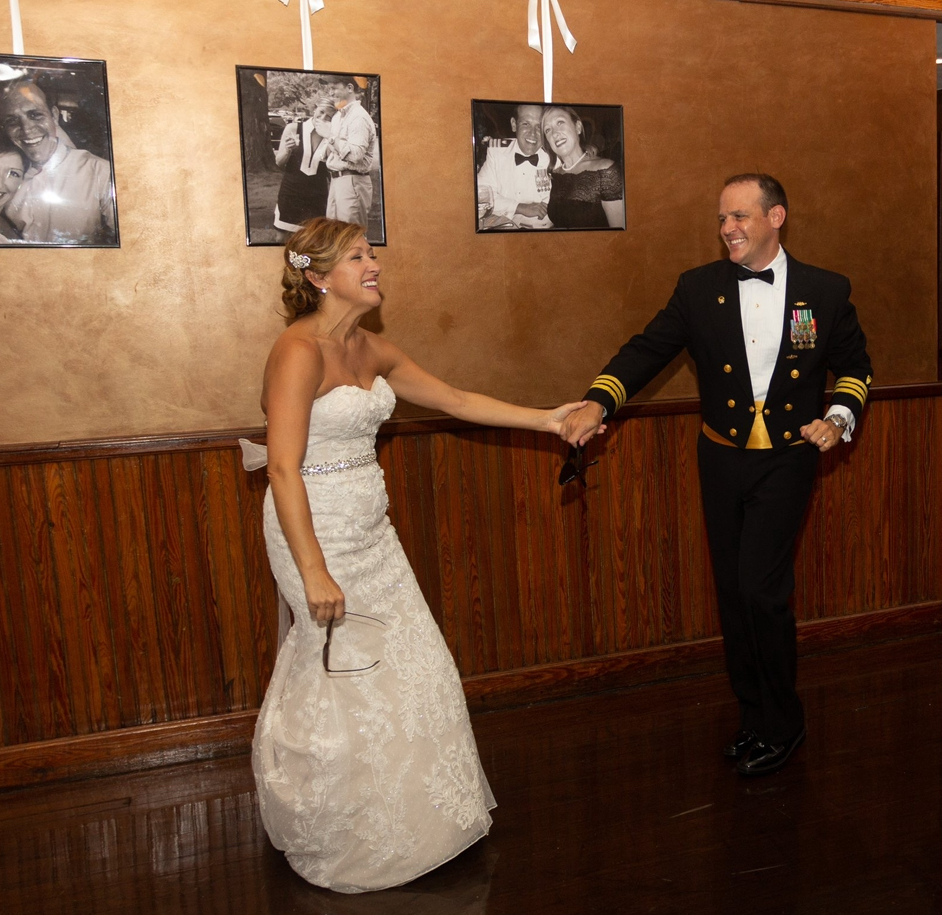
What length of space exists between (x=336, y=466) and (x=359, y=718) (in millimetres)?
711

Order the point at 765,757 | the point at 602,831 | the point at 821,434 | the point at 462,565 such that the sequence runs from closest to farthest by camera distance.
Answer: the point at 602,831
the point at 821,434
the point at 765,757
the point at 462,565

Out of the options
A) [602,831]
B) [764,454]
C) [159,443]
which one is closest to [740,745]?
[602,831]

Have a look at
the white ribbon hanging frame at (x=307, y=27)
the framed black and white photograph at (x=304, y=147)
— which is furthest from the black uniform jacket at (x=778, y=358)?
the white ribbon hanging frame at (x=307, y=27)

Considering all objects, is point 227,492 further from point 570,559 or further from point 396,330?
point 570,559

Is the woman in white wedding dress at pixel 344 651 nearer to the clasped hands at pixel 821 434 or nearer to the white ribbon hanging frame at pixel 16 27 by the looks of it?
the clasped hands at pixel 821 434

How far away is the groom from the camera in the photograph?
3283 millimetres

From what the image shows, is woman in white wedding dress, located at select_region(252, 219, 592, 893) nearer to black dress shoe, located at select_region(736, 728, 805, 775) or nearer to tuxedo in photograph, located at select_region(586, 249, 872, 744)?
black dress shoe, located at select_region(736, 728, 805, 775)

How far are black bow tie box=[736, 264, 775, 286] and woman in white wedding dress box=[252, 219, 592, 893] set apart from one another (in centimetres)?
134

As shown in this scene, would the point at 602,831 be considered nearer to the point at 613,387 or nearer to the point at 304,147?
the point at 613,387

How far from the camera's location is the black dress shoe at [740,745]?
3363 millimetres

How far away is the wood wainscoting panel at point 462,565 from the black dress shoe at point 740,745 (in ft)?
2.73

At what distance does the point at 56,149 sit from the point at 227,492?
4.62 ft

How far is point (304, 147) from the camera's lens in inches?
151

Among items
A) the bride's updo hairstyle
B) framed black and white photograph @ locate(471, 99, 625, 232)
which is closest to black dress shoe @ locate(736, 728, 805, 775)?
the bride's updo hairstyle
